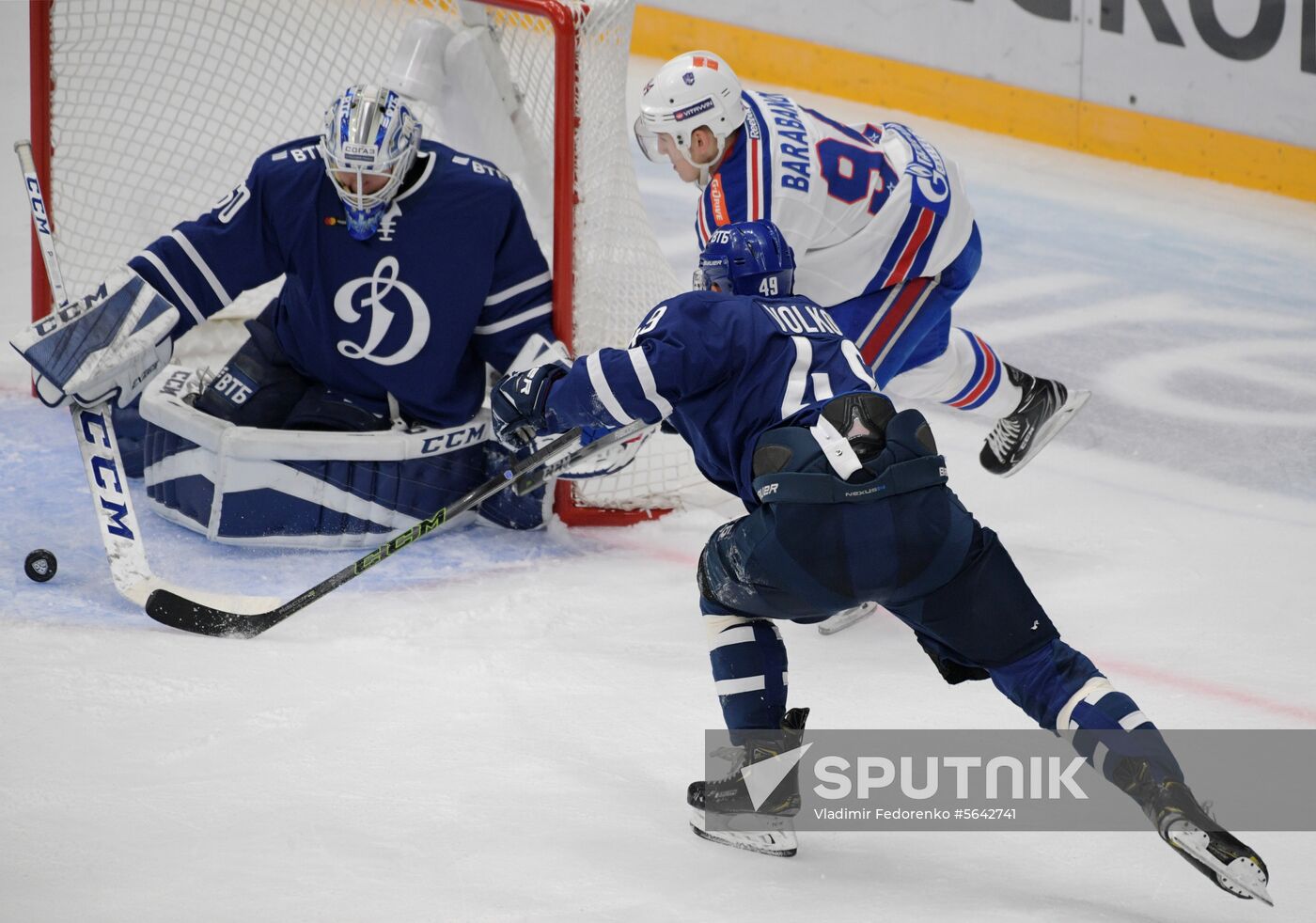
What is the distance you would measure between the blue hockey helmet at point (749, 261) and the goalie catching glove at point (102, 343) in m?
1.36

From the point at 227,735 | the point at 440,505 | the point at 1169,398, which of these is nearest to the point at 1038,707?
the point at 227,735

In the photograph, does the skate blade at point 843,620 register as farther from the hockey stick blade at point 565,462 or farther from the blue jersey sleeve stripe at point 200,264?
the blue jersey sleeve stripe at point 200,264

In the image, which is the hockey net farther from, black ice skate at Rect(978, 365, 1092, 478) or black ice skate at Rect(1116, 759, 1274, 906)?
black ice skate at Rect(1116, 759, 1274, 906)

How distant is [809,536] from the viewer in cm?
221

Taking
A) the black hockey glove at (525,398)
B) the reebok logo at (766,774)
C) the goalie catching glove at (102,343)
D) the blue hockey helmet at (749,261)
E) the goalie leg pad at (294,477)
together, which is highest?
the blue hockey helmet at (749,261)

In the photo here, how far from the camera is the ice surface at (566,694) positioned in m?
2.25

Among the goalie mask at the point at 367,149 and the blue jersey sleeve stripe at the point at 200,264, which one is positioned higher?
the goalie mask at the point at 367,149

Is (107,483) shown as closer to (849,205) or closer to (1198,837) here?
(849,205)

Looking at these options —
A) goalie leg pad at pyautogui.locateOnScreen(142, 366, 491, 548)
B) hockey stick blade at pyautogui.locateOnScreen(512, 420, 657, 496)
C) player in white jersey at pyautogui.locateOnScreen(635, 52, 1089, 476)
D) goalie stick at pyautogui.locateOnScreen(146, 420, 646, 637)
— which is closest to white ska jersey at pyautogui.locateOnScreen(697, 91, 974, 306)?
player in white jersey at pyautogui.locateOnScreen(635, 52, 1089, 476)

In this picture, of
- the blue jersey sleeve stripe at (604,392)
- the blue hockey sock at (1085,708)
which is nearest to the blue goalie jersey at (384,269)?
the blue jersey sleeve stripe at (604,392)

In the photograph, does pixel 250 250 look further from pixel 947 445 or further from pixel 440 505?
pixel 947 445

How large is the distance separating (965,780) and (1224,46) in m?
3.93

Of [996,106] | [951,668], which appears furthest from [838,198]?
[996,106]

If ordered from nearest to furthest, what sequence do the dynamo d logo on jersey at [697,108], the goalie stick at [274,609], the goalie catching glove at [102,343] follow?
the goalie stick at [274,609] < the dynamo d logo on jersey at [697,108] < the goalie catching glove at [102,343]
